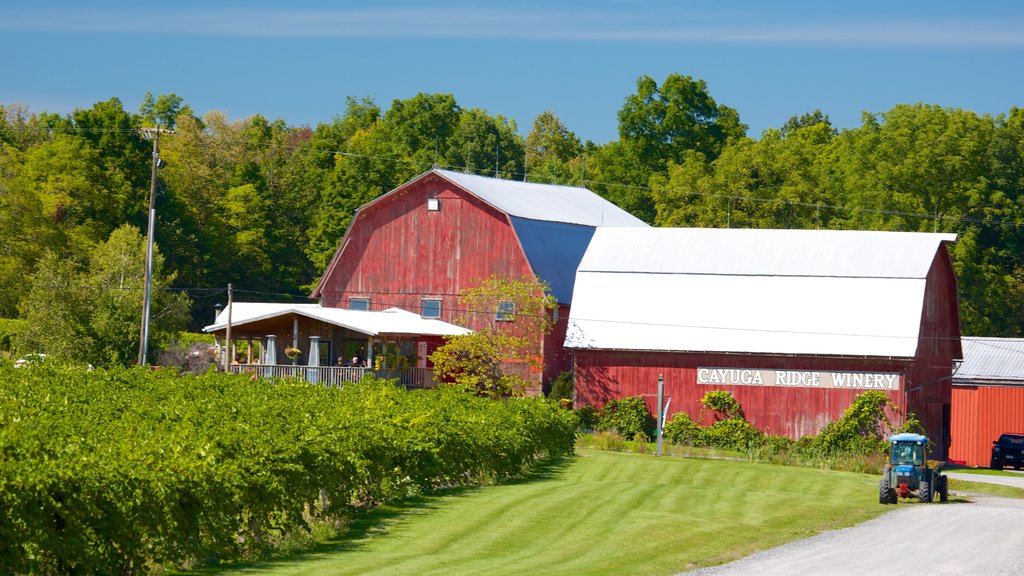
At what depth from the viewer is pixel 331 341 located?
54906 millimetres

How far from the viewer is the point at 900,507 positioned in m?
31.6

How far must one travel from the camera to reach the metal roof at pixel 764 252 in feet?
169

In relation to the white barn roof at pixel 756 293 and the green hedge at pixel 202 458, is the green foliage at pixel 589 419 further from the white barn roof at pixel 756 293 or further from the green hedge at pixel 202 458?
the green hedge at pixel 202 458

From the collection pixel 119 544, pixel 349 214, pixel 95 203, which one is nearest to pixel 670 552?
pixel 119 544

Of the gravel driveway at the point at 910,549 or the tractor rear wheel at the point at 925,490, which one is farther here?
the tractor rear wheel at the point at 925,490

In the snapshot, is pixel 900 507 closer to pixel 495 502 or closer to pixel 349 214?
pixel 495 502

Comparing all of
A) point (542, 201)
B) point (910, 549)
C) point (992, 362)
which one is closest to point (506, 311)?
point (542, 201)

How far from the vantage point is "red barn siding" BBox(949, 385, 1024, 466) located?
60.6 m

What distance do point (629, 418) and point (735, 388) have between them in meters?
3.89

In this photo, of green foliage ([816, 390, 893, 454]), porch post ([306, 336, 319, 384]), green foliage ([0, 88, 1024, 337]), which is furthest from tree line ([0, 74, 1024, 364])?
green foliage ([816, 390, 893, 454])

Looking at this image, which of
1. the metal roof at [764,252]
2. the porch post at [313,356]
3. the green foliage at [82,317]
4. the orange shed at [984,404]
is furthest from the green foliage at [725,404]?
the green foliage at [82,317]

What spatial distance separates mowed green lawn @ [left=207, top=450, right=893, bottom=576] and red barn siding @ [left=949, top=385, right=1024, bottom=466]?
91.4 ft

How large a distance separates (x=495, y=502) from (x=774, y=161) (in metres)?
64.6

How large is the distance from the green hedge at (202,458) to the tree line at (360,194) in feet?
114
